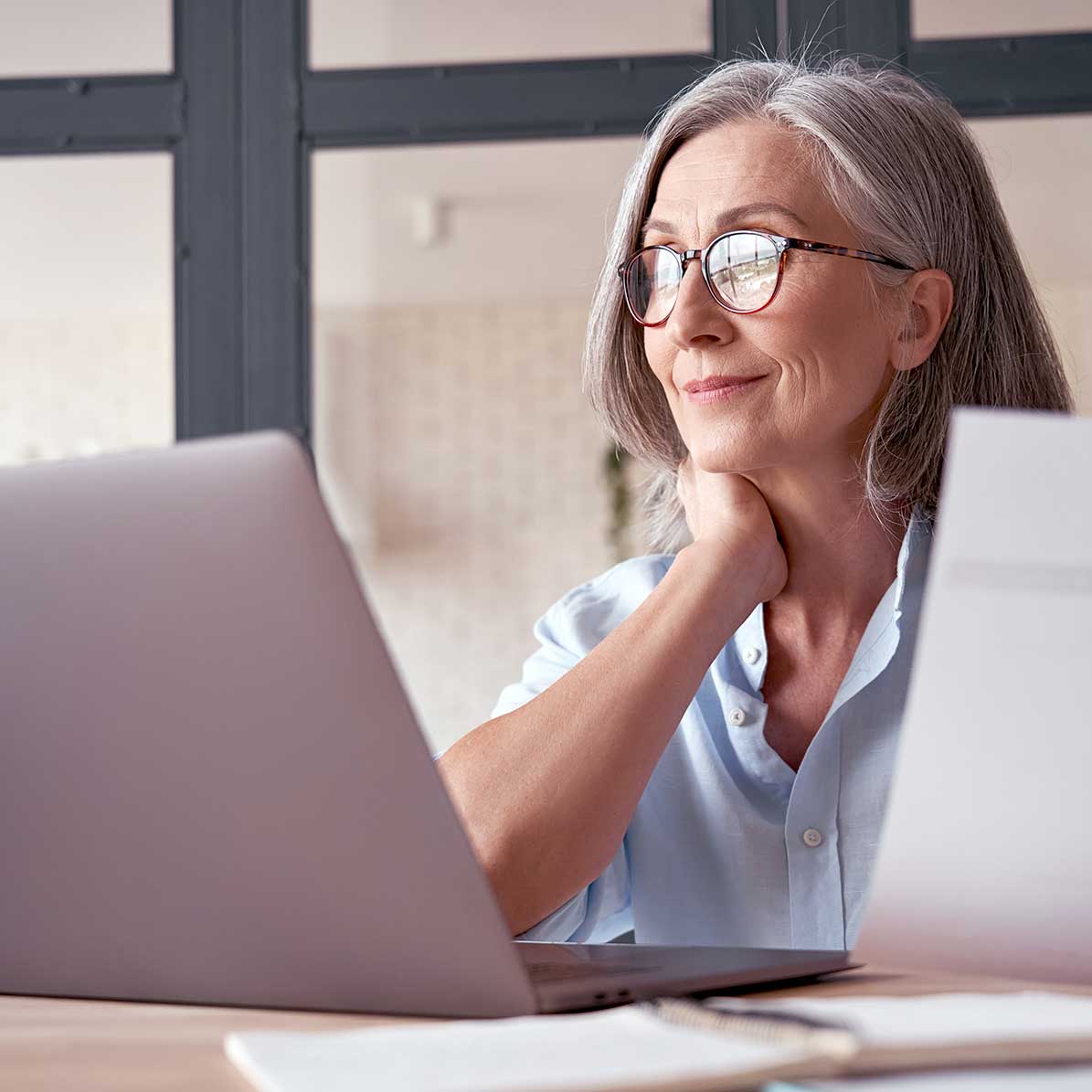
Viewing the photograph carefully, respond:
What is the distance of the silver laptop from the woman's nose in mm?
808

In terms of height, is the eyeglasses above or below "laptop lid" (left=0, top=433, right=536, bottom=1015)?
above

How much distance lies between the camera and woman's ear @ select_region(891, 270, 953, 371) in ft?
4.69

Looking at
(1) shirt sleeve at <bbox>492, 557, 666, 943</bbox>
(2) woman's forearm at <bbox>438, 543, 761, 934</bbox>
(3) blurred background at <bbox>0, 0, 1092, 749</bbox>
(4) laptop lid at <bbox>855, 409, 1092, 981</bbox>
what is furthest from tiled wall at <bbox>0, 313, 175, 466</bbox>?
(4) laptop lid at <bbox>855, 409, 1092, 981</bbox>

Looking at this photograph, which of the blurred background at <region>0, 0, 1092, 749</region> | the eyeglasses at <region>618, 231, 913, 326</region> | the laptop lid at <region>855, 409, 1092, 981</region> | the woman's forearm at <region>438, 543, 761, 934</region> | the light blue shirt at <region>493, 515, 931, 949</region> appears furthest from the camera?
the blurred background at <region>0, 0, 1092, 749</region>

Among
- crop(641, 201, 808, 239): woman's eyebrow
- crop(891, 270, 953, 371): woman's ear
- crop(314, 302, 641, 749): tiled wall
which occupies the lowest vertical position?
crop(314, 302, 641, 749): tiled wall

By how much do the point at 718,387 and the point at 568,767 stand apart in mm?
467

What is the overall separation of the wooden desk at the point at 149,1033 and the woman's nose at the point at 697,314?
790 mm

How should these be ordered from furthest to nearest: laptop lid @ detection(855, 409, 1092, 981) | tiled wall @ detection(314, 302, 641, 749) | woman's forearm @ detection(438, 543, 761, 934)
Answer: tiled wall @ detection(314, 302, 641, 749)
woman's forearm @ detection(438, 543, 761, 934)
laptop lid @ detection(855, 409, 1092, 981)

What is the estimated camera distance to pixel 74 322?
18.1 feet

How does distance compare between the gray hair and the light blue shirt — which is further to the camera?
the gray hair

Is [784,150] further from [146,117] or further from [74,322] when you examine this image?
[74,322]

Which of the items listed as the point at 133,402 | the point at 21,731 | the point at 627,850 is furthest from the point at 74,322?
the point at 21,731

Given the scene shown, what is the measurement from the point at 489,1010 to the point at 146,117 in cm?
241

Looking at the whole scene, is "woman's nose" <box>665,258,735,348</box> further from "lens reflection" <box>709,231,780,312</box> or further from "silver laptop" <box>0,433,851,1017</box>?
"silver laptop" <box>0,433,851,1017</box>
